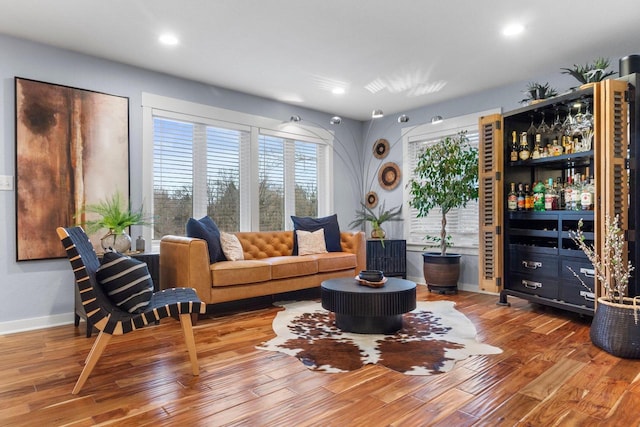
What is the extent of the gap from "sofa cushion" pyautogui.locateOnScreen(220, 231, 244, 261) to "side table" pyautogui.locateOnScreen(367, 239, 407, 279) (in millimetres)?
2009

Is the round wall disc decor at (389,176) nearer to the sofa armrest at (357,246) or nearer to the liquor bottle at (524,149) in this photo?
the sofa armrest at (357,246)

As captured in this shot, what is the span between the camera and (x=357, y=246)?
196 inches

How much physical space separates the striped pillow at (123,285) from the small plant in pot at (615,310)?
3061 mm

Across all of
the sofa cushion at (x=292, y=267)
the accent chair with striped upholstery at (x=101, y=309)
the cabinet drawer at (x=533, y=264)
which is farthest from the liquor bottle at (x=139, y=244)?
the cabinet drawer at (x=533, y=264)

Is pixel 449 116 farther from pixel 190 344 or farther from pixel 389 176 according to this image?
pixel 190 344

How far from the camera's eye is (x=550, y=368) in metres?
2.46

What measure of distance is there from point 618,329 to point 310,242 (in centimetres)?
310

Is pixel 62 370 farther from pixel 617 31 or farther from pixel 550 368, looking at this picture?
pixel 617 31

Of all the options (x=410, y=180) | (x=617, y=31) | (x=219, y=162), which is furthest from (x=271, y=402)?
(x=410, y=180)

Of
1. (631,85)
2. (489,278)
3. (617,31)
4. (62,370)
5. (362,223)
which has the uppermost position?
(617,31)

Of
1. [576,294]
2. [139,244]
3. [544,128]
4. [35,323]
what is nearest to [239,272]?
[139,244]

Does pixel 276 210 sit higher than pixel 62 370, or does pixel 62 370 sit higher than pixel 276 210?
pixel 276 210

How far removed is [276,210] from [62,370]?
332 centimetres

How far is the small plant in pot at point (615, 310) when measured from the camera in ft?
8.64
